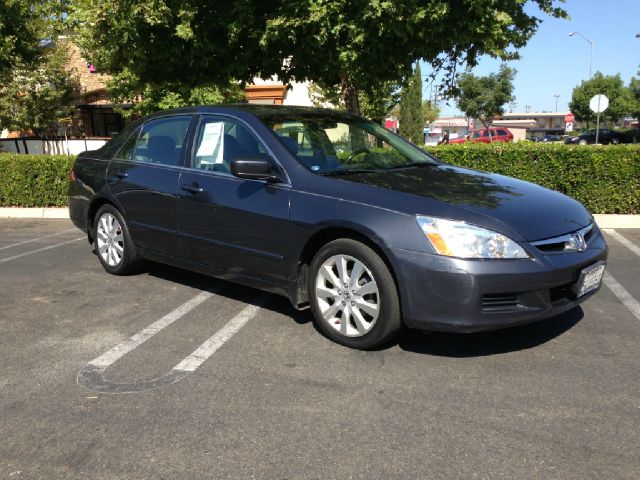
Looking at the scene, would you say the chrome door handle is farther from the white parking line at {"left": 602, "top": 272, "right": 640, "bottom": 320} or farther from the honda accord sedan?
the white parking line at {"left": 602, "top": 272, "right": 640, "bottom": 320}

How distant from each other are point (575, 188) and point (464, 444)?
678cm

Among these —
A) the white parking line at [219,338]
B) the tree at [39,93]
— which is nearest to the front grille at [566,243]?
the white parking line at [219,338]

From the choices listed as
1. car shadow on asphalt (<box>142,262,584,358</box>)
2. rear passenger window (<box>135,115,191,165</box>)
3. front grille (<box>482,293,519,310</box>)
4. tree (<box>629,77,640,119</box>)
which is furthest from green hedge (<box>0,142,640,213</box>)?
tree (<box>629,77,640,119</box>)

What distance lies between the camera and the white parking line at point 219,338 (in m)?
3.69

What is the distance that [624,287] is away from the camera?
208 inches

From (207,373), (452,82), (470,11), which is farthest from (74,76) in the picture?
(207,373)

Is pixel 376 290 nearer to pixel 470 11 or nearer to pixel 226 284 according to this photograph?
pixel 226 284

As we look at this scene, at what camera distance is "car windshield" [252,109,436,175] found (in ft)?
14.2

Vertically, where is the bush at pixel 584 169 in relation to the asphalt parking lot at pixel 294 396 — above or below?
above

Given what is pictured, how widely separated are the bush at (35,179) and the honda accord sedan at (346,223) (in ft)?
17.2

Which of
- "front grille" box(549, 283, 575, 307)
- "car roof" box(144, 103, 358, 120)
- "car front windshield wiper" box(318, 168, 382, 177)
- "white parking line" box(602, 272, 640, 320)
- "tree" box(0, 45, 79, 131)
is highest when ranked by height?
"tree" box(0, 45, 79, 131)

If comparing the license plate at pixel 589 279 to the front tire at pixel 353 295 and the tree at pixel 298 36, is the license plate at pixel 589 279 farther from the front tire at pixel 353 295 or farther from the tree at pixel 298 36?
the tree at pixel 298 36

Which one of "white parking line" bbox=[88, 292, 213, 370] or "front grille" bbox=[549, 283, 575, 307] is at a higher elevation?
"front grille" bbox=[549, 283, 575, 307]

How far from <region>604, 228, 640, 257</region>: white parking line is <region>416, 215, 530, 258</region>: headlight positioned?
13.0ft
